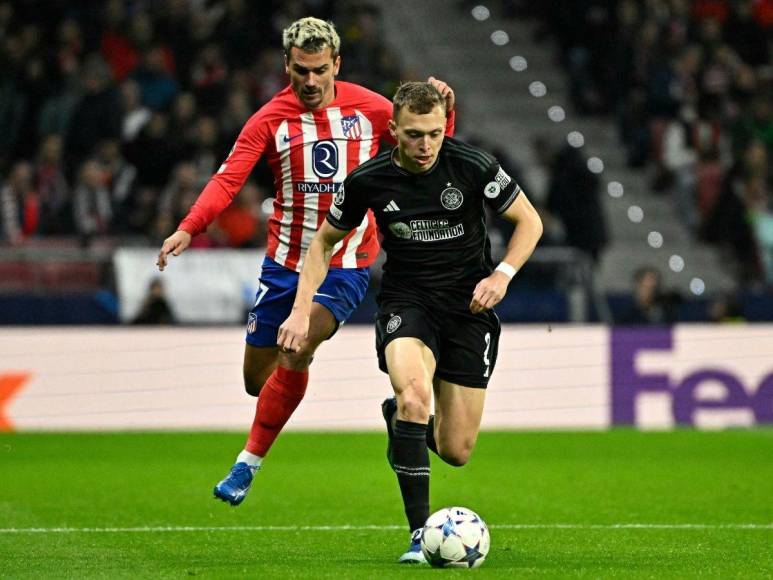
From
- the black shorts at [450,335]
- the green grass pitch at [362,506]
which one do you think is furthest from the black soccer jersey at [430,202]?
the green grass pitch at [362,506]

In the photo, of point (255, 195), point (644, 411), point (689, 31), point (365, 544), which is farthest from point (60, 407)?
point (689, 31)

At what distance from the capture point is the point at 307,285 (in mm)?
7281

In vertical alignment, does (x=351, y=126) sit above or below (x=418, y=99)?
below

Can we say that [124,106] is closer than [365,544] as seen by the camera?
No

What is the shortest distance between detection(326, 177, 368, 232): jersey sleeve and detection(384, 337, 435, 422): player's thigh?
1.94ft

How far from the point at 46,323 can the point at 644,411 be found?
18.9 ft

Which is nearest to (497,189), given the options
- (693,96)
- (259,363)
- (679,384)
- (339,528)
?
(259,363)

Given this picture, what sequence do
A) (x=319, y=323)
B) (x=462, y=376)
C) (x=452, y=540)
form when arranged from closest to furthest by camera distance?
(x=452, y=540)
(x=462, y=376)
(x=319, y=323)

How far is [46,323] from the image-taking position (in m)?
15.3

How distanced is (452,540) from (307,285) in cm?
139

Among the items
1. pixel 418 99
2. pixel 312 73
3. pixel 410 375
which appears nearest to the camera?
pixel 418 99

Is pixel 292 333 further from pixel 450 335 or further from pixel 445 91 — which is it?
pixel 445 91

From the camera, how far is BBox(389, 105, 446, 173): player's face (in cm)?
688

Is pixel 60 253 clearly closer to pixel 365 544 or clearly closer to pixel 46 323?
pixel 46 323
